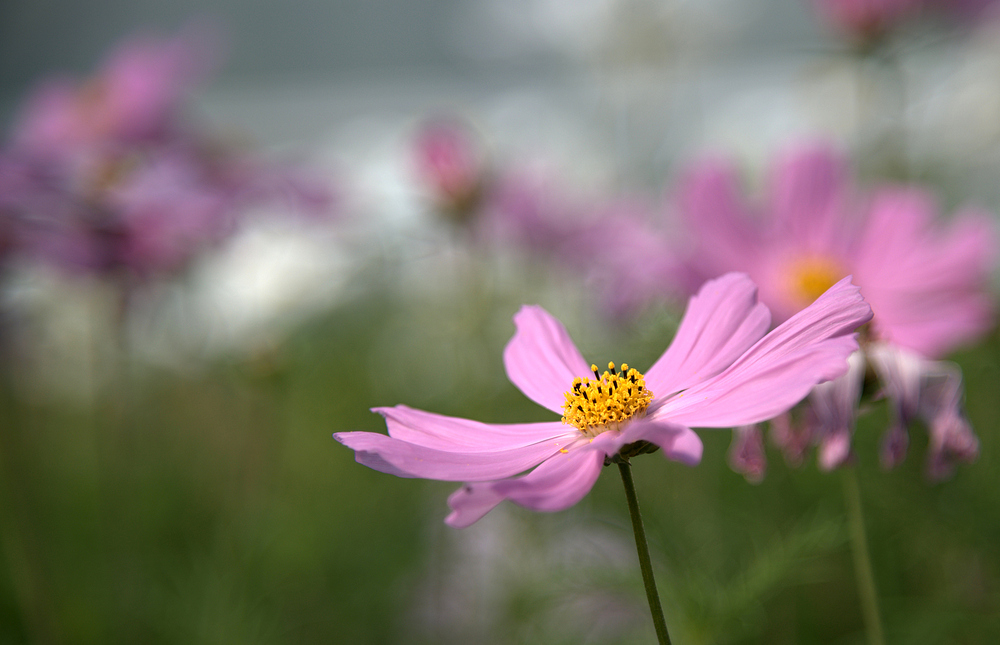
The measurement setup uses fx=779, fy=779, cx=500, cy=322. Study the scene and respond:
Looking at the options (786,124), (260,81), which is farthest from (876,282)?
(260,81)

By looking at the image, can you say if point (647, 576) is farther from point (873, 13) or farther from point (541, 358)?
point (873, 13)

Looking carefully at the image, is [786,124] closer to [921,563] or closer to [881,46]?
[881,46]

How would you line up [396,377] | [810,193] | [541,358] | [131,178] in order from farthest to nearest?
1. [396,377]
2. [131,178]
3. [810,193]
4. [541,358]

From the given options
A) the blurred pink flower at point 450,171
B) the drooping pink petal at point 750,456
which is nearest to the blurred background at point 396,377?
the blurred pink flower at point 450,171

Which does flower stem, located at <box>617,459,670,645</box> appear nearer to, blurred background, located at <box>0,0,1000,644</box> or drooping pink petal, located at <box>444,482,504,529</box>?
drooping pink petal, located at <box>444,482,504,529</box>

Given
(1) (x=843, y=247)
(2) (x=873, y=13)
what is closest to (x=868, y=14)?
(2) (x=873, y=13)
